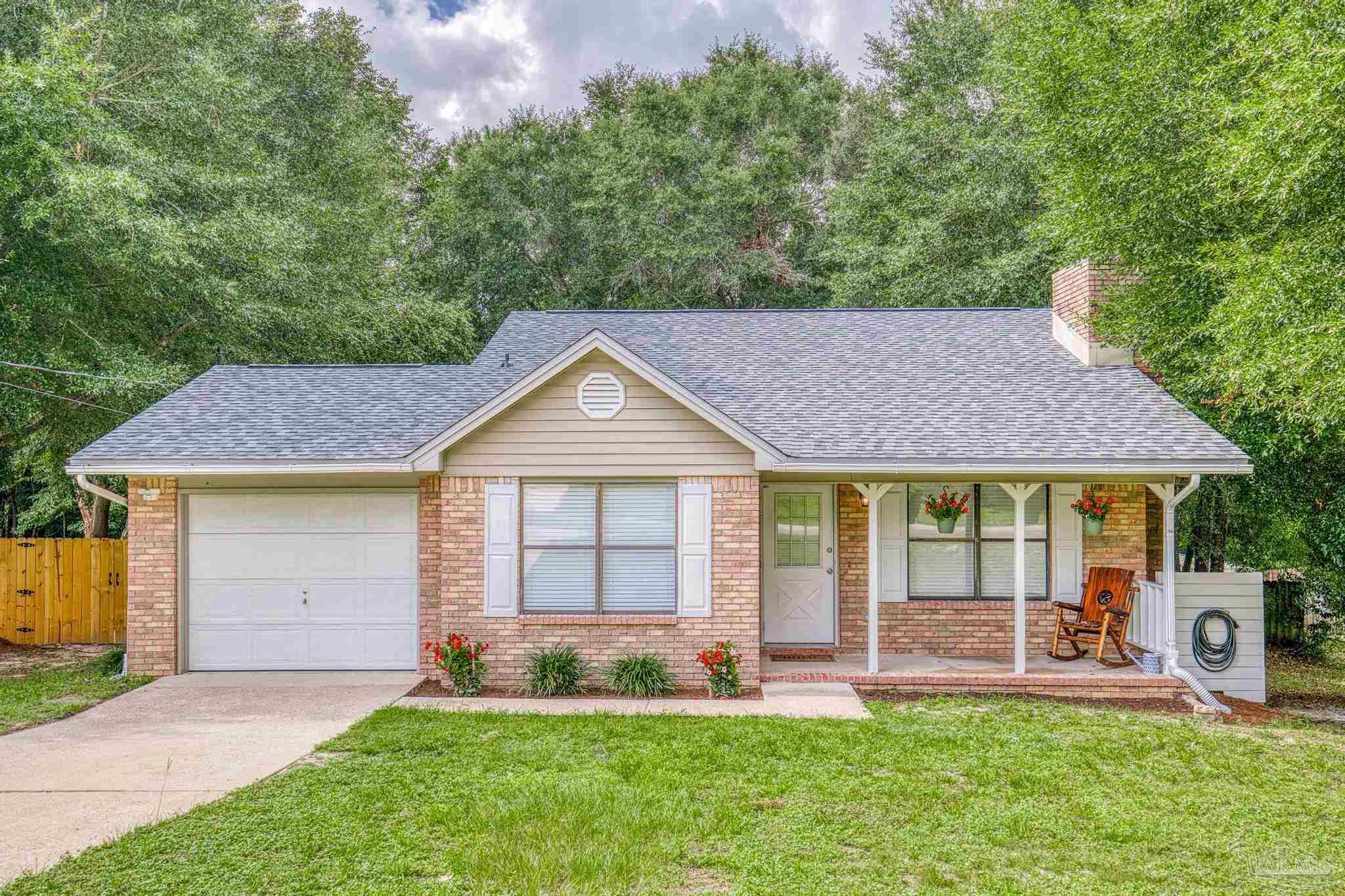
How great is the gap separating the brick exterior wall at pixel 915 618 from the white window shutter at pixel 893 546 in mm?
161

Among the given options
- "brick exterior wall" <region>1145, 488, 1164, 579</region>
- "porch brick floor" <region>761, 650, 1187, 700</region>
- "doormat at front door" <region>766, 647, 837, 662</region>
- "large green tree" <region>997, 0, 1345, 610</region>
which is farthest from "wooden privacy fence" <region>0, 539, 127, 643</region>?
"large green tree" <region>997, 0, 1345, 610</region>

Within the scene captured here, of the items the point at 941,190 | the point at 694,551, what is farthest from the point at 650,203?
the point at 694,551

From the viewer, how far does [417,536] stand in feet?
31.6

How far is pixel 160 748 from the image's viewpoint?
670cm

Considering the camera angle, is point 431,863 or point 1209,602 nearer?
point 431,863

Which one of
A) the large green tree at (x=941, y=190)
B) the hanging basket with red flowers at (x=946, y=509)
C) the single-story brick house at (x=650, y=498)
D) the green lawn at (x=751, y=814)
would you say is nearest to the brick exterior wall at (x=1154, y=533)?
the single-story brick house at (x=650, y=498)

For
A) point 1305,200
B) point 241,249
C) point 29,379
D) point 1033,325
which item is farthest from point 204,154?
point 1305,200

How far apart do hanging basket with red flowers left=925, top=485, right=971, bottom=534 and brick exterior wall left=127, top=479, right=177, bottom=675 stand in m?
8.53

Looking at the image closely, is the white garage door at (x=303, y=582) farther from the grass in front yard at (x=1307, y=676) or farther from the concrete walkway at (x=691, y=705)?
the grass in front yard at (x=1307, y=676)

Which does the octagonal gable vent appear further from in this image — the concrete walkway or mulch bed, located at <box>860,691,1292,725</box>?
mulch bed, located at <box>860,691,1292,725</box>

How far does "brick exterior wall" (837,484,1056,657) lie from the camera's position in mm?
9992

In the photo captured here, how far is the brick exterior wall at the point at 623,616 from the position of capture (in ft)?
28.2

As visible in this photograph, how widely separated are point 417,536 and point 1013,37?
1367 cm

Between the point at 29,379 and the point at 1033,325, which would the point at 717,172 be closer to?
the point at 1033,325
